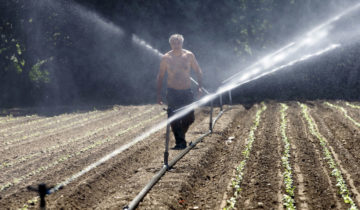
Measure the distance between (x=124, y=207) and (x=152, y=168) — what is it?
180cm

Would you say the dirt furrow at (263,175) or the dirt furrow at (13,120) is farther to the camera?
the dirt furrow at (13,120)

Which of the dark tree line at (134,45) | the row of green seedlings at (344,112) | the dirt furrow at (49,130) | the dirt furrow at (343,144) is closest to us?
the dirt furrow at (343,144)

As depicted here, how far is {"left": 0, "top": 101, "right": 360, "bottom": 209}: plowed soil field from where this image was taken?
16.0 feet

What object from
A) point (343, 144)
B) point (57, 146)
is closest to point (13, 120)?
point (57, 146)

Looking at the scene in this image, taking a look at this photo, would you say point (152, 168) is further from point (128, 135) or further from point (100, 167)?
point (128, 135)

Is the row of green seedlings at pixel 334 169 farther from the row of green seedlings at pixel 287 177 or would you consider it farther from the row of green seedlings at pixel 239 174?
the row of green seedlings at pixel 239 174

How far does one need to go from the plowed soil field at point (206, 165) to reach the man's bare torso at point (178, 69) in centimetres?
120

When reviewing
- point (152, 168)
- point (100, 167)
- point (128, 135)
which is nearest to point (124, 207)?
point (152, 168)

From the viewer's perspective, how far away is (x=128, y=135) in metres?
9.55

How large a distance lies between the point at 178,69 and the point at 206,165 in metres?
1.73

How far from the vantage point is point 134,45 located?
2072cm

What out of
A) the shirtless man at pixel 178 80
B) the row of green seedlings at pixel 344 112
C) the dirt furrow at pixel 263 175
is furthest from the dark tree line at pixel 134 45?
the shirtless man at pixel 178 80

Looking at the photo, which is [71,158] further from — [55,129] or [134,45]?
[134,45]

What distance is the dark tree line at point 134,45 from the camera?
739 inches
